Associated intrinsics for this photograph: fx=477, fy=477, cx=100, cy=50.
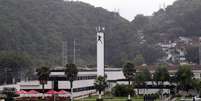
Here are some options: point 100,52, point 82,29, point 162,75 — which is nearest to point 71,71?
point 100,52

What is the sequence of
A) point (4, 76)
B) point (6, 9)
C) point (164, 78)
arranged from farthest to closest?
point (6, 9) → point (4, 76) → point (164, 78)

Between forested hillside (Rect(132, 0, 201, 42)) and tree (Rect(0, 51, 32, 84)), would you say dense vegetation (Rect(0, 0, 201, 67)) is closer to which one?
forested hillside (Rect(132, 0, 201, 42))

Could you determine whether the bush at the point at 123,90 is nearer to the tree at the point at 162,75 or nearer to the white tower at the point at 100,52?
the white tower at the point at 100,52

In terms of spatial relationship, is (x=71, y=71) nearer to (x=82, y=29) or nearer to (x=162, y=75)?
(x=162, y=75)

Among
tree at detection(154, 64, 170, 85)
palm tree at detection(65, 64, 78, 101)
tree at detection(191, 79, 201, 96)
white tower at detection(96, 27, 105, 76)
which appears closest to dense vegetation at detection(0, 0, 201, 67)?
white tower at detection(96, 27, 105, 76)

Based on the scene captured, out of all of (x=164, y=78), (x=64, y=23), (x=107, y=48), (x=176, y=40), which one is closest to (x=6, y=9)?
(x=64, y=23)

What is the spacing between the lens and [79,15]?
130 m

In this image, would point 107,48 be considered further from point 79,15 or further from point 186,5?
point 186,5

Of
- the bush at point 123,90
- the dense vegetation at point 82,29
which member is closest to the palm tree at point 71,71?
the bush at point 123,90

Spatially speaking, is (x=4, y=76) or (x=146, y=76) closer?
(x=146, y=76)

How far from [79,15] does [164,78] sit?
79.6 m

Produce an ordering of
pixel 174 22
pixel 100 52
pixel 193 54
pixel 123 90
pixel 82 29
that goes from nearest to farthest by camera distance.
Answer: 1. pixel 123 90
2. pixel 100 52
3. pixel 193 54
4. pixel 82 29
5. pixel 174 22

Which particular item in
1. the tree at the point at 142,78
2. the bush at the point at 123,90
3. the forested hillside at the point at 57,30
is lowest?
the bush at the point at 123,90

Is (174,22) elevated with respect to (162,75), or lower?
elevated
